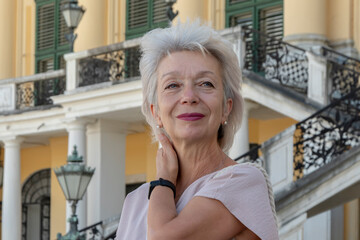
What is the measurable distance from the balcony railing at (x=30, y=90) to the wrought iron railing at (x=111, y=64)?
3.29ft

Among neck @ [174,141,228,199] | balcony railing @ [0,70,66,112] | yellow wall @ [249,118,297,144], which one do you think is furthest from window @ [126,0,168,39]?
neck @ [174,141,228,199]

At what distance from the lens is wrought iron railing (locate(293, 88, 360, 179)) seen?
12102 mm

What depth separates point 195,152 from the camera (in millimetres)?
2848

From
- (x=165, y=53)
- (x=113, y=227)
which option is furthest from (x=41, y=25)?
(x=165, y=53)

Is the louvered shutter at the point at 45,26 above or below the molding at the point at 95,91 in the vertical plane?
above

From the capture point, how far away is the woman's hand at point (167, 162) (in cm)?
286

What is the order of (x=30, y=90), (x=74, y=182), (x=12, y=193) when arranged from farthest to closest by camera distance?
(x=12, y=193) → (x=30, y=90) → (x=74, y=182)

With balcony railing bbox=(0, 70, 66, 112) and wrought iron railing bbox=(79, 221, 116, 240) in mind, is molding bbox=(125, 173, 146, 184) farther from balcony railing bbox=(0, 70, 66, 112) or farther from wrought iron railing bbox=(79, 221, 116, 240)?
wrought iron railing bbox=(79, 221, 116, 240)

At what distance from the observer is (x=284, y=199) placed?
12000 millimetres

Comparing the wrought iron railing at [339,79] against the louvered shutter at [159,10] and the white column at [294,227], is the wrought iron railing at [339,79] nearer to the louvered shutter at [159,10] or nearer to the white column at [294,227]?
the white column at [294,227]

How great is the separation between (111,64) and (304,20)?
11.3 ft

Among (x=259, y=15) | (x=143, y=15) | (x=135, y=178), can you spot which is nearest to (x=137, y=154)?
(x=135, y=178)

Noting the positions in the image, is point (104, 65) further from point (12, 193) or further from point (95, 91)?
point (12, 193)

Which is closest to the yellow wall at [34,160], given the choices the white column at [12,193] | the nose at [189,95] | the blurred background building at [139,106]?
the blurred background building at [139,106]
